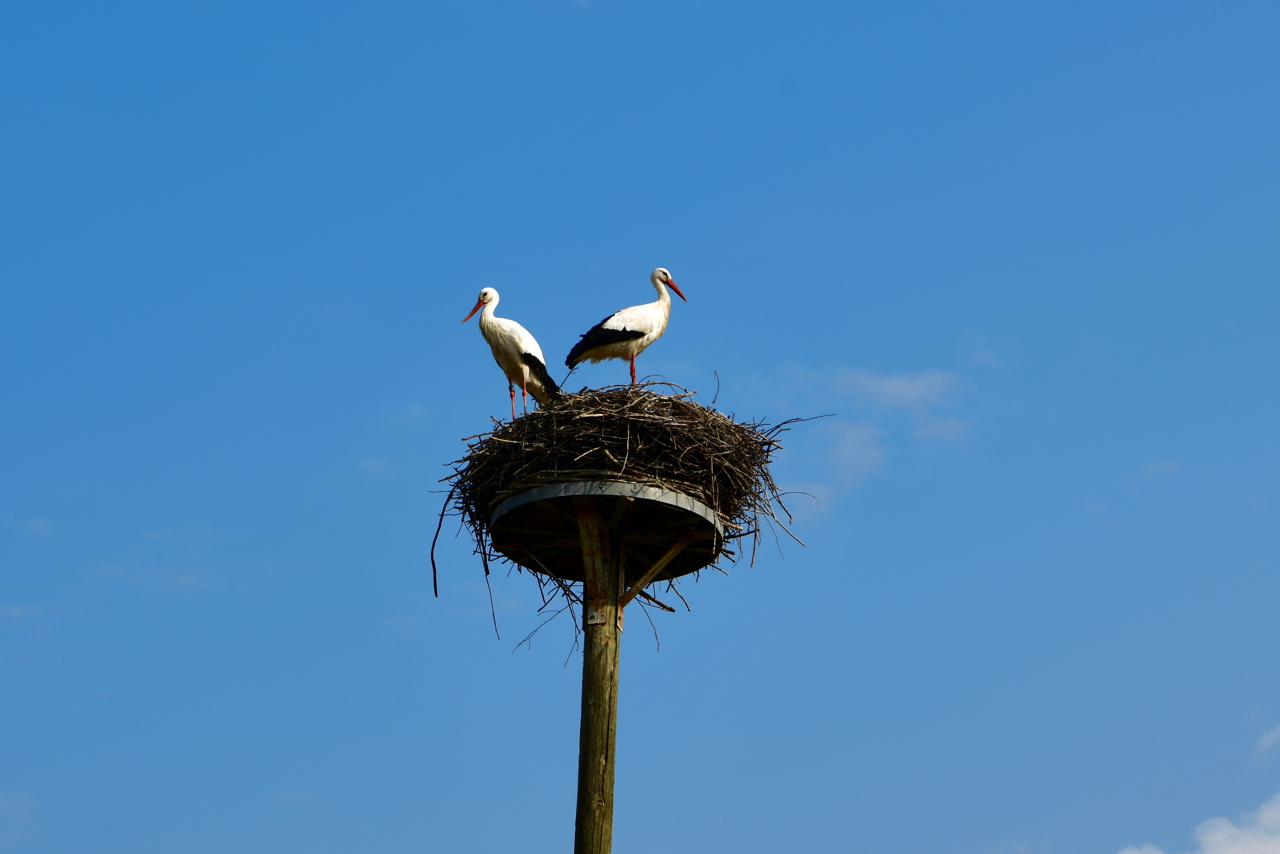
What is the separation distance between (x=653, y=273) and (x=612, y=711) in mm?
6367

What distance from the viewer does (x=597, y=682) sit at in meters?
8.89

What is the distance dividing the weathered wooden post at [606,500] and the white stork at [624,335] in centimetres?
261

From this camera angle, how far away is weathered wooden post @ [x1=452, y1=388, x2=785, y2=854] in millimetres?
9031

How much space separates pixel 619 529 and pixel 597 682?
4.30 feet

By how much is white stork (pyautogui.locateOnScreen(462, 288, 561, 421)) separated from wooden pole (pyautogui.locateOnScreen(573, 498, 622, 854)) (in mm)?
3686

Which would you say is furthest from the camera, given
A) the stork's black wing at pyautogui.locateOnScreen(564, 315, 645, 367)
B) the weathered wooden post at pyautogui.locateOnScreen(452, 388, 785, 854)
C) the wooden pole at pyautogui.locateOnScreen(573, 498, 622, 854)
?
the stork's black wing at pyautogui.locateOnScreen(564, 315, 645, 367)

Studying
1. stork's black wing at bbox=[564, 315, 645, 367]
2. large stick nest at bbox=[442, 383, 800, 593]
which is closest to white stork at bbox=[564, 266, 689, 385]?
stork's black wing at bbox=[564, 315, 645, 367]

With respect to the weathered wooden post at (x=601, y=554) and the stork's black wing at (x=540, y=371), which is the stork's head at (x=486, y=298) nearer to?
the stork's black wing at (x=540, y=371)

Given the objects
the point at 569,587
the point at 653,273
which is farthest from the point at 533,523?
the point at 653,273

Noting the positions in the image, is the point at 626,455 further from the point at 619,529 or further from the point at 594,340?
the point at 594,340

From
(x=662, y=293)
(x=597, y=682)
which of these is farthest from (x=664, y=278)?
(x=597, y=682)

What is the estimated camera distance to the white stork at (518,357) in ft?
42.2

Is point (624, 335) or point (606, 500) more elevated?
point (624, 335)

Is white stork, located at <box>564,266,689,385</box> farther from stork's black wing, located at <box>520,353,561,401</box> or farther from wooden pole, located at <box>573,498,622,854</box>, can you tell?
wooden pole, located at <box>573,498,622,854</box>
